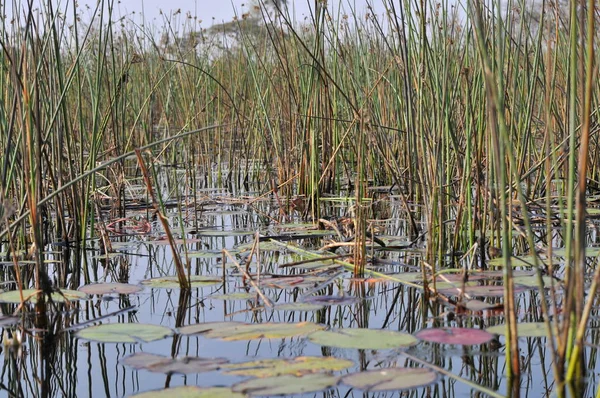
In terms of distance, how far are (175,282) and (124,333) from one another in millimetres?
447

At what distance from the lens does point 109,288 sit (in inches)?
71.4

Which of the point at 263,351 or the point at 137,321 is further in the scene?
the point at 137,321

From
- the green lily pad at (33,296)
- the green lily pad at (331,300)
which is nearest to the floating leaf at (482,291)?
the green lily pad at (331,300)

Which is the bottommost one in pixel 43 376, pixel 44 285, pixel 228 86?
pixel 43 376

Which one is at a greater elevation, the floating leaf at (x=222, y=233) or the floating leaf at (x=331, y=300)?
the floating leaf at (x=222, y=233)

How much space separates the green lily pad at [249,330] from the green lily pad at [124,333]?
47 millimetres

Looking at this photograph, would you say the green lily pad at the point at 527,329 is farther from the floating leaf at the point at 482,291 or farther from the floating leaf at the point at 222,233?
the floating leaf at the point at 222,233

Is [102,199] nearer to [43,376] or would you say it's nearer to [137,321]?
[137,321]

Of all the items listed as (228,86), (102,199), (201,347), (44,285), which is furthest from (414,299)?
(228,86)

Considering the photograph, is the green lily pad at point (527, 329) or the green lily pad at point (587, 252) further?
the green lily pad at point (587, 252)

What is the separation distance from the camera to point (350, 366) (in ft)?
3.99

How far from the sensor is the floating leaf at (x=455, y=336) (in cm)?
132

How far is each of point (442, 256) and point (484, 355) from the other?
783 millimetres

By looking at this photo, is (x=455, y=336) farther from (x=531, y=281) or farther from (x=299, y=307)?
(x=531, y=281)
